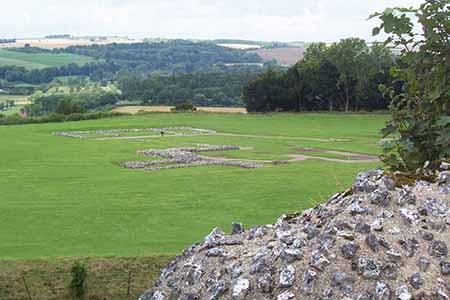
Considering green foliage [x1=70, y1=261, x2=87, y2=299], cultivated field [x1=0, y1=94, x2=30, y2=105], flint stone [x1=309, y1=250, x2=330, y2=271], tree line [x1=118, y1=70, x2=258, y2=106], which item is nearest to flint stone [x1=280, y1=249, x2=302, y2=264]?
flint stone [x1=309, y1=250, x2=330, y2=271]

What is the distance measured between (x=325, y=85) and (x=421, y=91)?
8357 centimetres

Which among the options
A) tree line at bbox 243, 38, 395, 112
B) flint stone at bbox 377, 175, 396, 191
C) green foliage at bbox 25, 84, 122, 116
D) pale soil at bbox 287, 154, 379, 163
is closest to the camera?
flint stone at bbox 377, 175, 396, 191

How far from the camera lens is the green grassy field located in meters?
22.2

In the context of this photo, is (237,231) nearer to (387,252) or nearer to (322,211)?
(322,211)

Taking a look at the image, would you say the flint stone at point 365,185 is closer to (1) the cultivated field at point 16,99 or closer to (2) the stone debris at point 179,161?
(2) the stone debris at point 179,161

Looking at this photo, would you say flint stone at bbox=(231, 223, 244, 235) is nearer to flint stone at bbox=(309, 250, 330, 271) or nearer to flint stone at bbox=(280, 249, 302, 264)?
flint stone at bbox=(280, 249, 302, 264)

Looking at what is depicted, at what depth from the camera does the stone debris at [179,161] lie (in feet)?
147

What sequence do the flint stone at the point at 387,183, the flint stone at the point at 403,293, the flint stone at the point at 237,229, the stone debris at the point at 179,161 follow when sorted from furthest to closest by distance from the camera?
1. the stone debris at the point at 179,161
2. the flint stone at the point at 237,229
3. the flint stone at the point at 387,183
4. the flint stone at the point at 403,293

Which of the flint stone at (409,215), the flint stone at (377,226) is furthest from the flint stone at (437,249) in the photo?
the flint stone at (377,226)


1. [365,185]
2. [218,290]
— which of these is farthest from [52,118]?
[218,290]

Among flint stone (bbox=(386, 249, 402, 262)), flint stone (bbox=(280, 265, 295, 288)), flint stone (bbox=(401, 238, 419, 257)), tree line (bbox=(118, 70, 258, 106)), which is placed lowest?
tree line (bbox=(118, 70, 258, 106))

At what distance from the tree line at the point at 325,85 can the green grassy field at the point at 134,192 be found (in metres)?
23.0

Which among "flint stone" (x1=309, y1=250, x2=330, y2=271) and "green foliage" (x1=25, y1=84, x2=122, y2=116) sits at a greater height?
"flint stone" (x1=309, y1=250, x2=330, y2=271)

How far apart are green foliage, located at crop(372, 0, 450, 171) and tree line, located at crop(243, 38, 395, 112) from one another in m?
81.3
